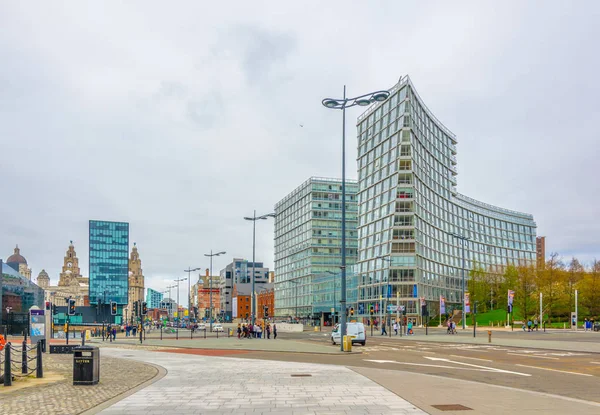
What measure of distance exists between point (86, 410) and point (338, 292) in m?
114

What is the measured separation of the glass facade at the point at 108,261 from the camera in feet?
472

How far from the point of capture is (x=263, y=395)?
13.2 meters

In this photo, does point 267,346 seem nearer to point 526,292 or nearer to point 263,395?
point 263,395

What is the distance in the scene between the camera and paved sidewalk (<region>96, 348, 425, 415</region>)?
1105 cm

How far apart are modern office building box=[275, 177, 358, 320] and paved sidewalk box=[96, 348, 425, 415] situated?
119369 millimetres

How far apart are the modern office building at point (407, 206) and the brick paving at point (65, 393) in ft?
240

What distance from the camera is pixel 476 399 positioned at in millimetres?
12305

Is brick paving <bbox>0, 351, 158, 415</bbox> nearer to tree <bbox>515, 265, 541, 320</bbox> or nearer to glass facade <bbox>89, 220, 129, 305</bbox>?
tree <bbox>515, 265, 541, 320</bbox>

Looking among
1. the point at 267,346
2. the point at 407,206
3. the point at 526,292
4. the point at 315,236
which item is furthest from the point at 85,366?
the point at 315,236

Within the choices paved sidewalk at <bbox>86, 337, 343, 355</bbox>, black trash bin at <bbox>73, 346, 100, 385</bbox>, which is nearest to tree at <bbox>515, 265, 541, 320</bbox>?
paved sidewalk at <bbox>86, 337, 343, 355</bbox>

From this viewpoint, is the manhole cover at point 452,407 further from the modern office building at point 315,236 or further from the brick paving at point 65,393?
the modern office building at point 315,236

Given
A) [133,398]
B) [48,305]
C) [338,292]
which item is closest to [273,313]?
[338,292]

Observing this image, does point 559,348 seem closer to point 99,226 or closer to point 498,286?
point 498,286

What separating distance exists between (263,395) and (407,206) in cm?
9365
